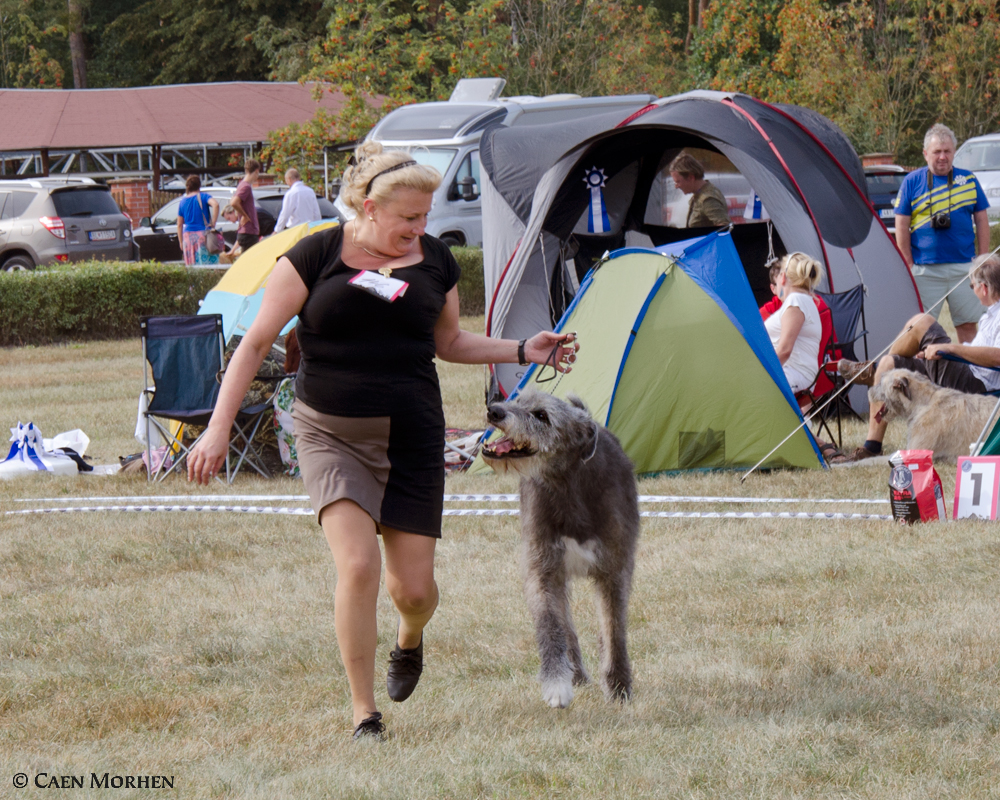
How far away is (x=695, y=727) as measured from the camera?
3395mm

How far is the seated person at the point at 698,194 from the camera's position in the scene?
9297 mm

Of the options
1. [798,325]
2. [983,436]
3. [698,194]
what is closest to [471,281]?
[698,194]

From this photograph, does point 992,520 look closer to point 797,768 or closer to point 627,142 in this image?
point 797,768

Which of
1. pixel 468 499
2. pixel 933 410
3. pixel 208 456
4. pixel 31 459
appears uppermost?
pixel 208 456

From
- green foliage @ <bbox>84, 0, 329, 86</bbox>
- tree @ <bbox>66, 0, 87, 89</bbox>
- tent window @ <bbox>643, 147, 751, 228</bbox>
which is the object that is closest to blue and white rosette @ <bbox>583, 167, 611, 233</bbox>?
tent window @ <bbox>643, 147, 751, 228</bbox>

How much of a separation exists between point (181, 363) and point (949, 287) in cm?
559

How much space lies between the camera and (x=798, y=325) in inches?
297

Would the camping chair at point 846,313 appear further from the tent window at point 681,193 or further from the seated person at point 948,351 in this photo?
the tent window at point 681,193

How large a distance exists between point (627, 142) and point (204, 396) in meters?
4.28

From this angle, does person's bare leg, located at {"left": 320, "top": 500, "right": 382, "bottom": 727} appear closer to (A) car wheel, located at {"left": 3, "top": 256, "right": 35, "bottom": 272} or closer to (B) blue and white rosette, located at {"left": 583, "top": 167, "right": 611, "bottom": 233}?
(B) blue and white rosette, located at {"left": 583, "top": 167, "right": 611, "bottom": 233}

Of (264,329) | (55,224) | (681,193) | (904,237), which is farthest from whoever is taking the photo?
(55,224)

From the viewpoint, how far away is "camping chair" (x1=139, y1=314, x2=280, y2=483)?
7598mm

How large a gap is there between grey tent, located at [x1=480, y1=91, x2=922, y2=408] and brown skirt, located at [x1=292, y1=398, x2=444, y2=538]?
5.58 m

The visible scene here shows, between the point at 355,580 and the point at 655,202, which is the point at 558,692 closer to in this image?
the point at 355,580
